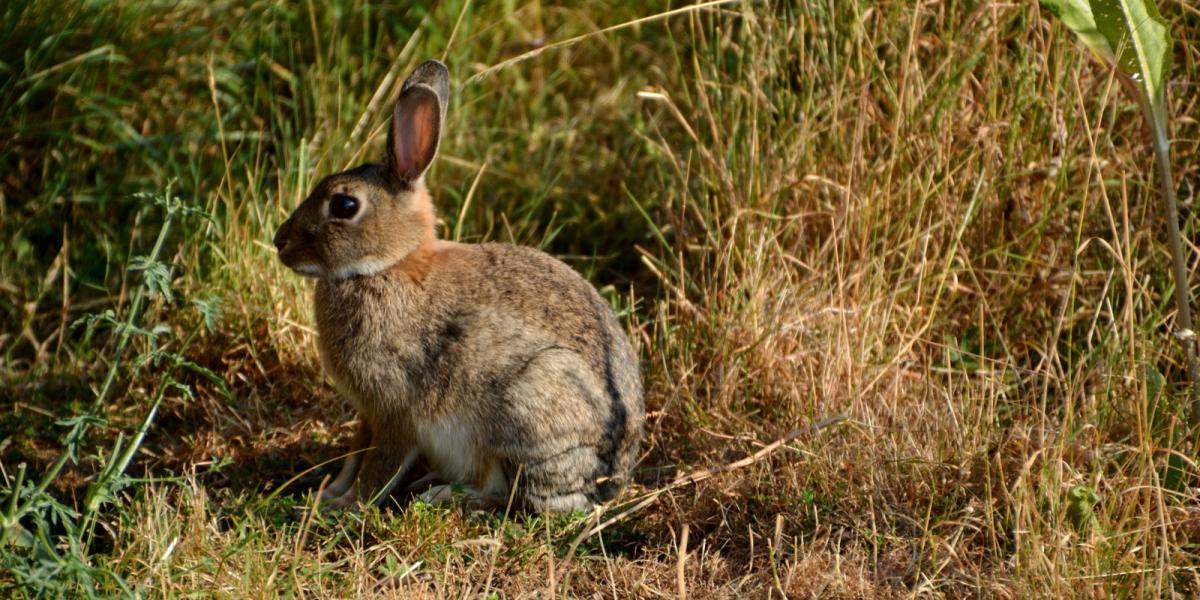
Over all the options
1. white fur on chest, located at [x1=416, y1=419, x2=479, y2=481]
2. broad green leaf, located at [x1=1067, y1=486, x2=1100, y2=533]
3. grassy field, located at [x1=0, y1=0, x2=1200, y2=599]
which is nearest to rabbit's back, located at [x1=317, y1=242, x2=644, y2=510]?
white fur on chest, located at [x1=416, y1=419, x2=479, y2=481]

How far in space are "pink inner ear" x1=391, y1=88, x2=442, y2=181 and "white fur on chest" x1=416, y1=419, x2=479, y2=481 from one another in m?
0.73

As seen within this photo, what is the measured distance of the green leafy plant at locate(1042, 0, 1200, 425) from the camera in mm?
3783

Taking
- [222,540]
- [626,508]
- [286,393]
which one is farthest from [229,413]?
[626,508]

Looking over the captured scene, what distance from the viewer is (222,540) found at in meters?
3.63

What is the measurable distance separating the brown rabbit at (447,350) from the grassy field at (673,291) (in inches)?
7.4

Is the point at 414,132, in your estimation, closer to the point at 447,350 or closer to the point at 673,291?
the point at 447,350

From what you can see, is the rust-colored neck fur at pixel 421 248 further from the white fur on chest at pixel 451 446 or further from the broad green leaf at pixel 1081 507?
the broad green leaf at pixel 1081 507

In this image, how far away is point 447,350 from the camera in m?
4.00

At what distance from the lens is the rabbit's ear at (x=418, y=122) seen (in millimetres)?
3961

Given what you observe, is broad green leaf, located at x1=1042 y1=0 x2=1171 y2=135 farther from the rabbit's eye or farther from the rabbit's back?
the rabbit's eye

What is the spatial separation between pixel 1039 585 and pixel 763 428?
42.8 inches

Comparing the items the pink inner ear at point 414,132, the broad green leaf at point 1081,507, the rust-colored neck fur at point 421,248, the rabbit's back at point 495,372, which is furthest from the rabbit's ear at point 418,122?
the broad green leaf at point 1081,507

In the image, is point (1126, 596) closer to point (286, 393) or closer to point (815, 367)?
point (815, 367)

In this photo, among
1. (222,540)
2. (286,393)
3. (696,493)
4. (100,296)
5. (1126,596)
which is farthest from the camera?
(100,296)
